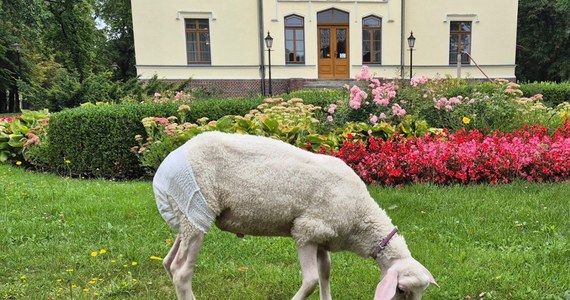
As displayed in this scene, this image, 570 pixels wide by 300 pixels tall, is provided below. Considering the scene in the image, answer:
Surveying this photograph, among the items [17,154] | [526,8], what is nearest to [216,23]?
[17,154]

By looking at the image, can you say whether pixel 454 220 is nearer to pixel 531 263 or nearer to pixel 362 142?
pixel 531 263

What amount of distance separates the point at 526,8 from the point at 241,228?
39808 mm

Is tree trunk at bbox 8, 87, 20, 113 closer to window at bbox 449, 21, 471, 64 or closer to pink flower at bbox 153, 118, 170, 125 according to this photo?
window at bbox 449, 21, 471, 64

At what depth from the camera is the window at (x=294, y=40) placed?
24953mm

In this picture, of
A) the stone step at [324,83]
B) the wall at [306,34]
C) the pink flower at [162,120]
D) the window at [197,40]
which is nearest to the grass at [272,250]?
the pink flower at [162,120]

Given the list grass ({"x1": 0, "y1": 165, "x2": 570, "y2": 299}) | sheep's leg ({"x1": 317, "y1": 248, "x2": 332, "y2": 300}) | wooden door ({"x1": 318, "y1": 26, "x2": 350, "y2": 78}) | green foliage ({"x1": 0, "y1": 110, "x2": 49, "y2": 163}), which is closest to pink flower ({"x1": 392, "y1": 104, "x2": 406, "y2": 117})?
grass ({"x1": 0, "y1": 165, "x2": 570, "y2": 299})

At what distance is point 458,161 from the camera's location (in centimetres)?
694

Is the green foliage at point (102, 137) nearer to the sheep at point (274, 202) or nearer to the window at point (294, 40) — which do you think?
the sheep at point (274, 202)

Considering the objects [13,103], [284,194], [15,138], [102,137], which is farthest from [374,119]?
[13,103]

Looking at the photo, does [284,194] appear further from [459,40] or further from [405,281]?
[459,40]

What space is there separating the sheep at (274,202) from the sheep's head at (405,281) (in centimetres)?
1

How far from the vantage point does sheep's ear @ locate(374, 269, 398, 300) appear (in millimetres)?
2455

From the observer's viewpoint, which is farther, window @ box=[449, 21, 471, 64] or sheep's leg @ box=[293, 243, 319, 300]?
window @ box=[449, 21, 471, 64]

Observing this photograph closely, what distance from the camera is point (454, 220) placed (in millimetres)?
5355
